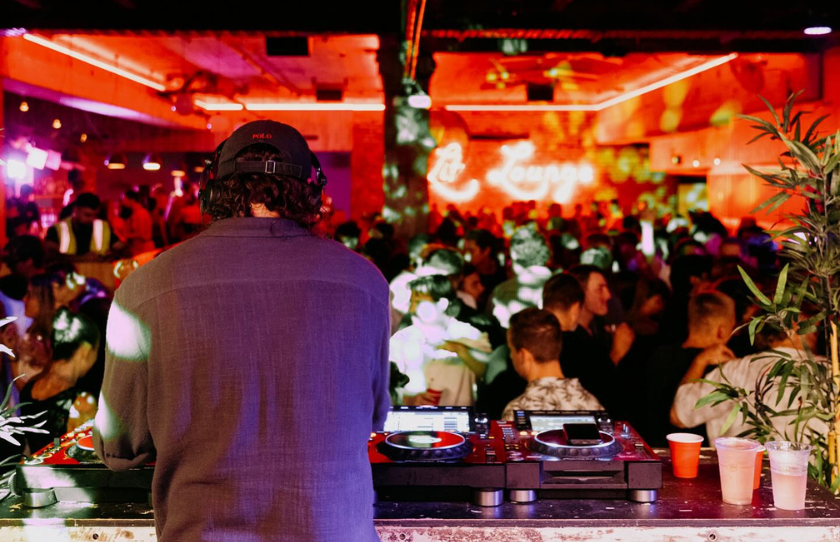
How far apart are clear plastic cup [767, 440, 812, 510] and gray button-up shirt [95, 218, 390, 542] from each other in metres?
1.06

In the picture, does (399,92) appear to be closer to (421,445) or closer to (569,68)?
(569,68)

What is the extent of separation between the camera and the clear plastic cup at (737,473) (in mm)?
1941

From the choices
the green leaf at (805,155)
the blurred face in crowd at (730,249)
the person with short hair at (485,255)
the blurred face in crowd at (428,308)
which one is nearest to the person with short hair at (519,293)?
the blurred face in crowd at (428,308)

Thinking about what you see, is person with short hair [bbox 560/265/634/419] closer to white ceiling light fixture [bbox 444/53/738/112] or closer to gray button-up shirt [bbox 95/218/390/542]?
gray button-up shirt [bbox 95/218/390/542]

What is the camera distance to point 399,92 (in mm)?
8586

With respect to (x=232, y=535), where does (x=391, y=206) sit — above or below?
above

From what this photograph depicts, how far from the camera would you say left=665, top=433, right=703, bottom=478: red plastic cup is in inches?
83.0

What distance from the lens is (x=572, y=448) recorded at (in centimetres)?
193

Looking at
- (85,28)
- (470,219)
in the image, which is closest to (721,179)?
(470,219)

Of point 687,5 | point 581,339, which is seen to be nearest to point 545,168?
point 687,5

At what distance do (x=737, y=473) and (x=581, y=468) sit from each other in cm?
37

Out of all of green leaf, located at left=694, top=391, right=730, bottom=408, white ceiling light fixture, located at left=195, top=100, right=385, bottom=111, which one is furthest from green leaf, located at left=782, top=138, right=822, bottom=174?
white ceiling light fixture, located at left=195, top=100, right=385, bottom=111

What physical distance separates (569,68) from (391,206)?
178 inches

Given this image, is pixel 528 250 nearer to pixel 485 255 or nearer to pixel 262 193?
pixel 485 255
